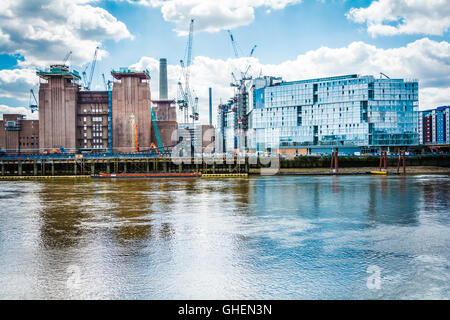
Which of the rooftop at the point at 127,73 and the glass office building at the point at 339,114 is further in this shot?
the glass office building at the point at 339,114

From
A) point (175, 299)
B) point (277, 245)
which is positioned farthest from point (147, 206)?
point (175, 299)

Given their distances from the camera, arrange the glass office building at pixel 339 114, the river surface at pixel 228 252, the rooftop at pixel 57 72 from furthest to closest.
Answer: the glass office building at pixel 339 114 < the rooftop at pixel 57 72 < the river surface at pixel 228 252

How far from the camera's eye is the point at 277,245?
16922mm

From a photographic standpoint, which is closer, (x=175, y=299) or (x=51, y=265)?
(x=175, y=299)

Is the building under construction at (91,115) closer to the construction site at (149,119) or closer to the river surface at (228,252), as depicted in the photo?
the construction site at (149,119)

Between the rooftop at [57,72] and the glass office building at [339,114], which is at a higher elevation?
the rooftop at [57,72]

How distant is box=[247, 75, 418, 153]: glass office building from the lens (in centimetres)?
12606

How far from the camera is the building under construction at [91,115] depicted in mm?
121000

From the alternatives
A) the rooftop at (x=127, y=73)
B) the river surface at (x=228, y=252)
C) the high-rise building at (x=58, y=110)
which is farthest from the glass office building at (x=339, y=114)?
the river surface at (x=228, y=252)

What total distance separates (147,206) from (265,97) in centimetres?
11846

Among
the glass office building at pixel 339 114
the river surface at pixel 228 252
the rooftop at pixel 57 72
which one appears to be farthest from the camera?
the glass office building at pixel 339 114

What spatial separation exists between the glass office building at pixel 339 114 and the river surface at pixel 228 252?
340 feet
